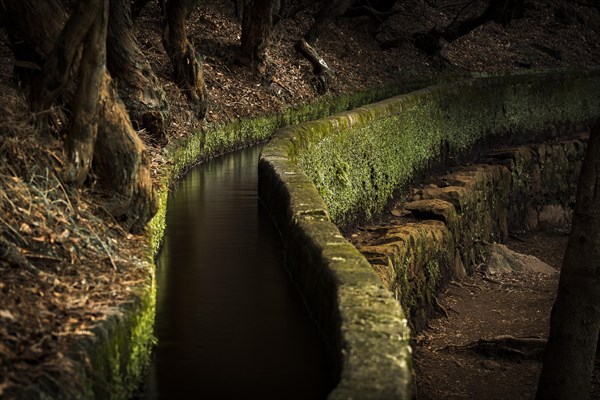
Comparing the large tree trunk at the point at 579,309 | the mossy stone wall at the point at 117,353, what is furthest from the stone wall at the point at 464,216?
the mossy stone wall at the point at 117,353

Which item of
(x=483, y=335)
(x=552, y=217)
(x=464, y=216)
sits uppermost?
(x=464, y=216)

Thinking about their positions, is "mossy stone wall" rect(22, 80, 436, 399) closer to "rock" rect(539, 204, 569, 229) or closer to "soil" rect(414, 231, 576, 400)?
"soil" rect(414, 231, 576, 400)

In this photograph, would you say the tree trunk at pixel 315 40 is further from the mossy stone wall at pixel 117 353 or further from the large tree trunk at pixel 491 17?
the mossy stone wall at pixel 117 353

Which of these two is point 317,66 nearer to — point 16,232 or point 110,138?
point 110,138

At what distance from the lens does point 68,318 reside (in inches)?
202

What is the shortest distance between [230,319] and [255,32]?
13561 mm

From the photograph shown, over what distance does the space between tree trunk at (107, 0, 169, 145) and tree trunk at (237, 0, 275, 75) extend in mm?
6651

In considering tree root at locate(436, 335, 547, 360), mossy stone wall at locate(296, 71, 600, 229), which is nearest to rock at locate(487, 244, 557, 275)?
mossy stone wall at locate(296, 71, 600, 229)

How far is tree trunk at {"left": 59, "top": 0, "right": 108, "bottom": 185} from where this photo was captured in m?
6.90

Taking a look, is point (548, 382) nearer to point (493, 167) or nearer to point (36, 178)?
point (36, 178)

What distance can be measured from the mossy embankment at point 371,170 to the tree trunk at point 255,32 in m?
4.39

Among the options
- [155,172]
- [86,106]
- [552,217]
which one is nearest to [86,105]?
[86,106]

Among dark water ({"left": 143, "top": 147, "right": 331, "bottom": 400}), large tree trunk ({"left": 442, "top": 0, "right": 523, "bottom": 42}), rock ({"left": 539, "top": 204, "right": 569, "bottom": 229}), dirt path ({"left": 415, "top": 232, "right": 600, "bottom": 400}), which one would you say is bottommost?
dirt path ({"left": 415, "top": 232, "right": 600, "bottom": 400})

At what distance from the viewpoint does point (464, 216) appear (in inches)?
579
